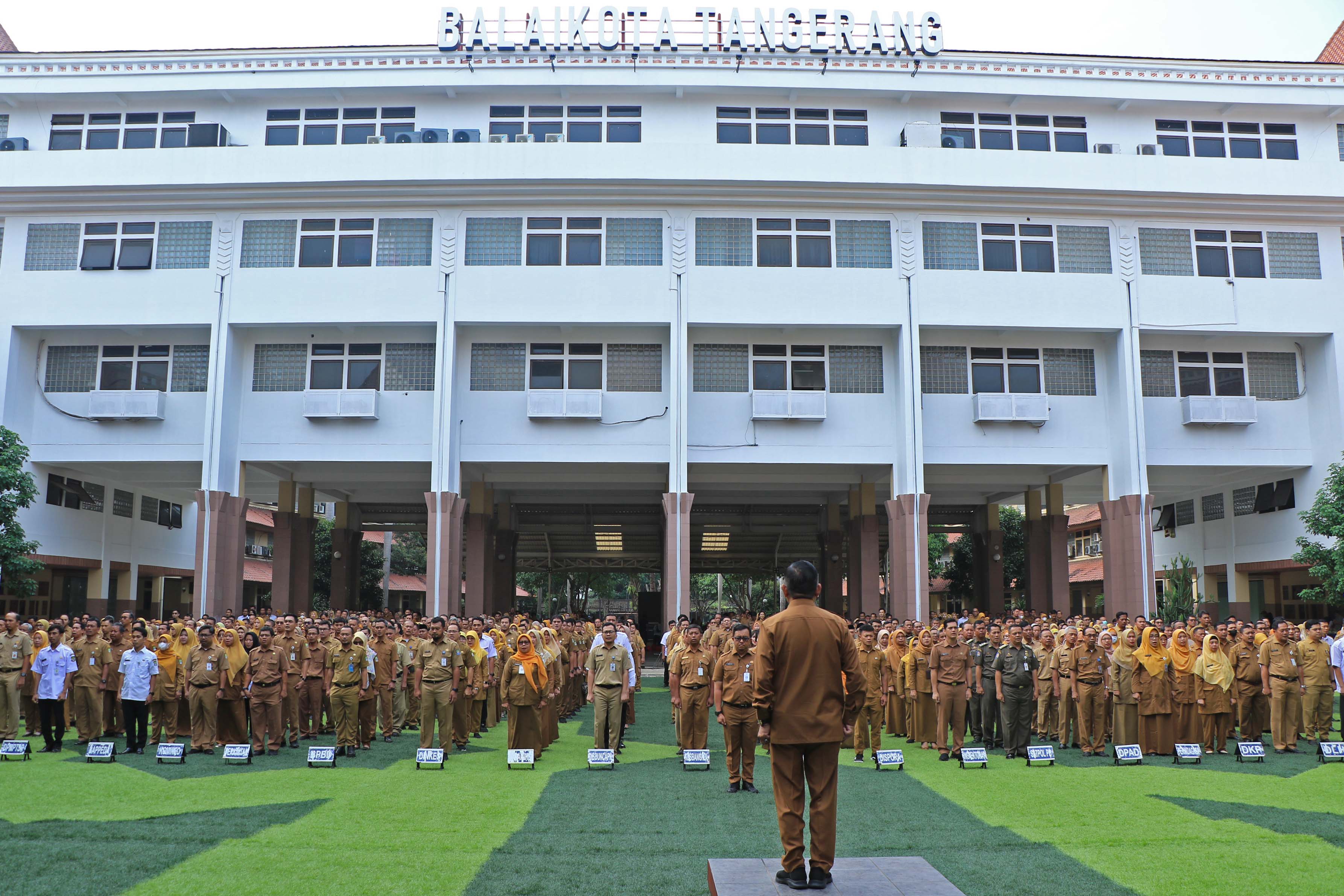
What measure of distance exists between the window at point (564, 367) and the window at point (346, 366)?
12.0ft

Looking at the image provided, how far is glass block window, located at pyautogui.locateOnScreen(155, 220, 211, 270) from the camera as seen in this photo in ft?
80.7

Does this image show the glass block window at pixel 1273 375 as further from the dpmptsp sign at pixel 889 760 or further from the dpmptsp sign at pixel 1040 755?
the dpmptsp sign at pixel 889 760

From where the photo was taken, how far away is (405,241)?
2453 cm

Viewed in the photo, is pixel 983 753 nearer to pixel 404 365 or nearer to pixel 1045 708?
pixel 1045 708

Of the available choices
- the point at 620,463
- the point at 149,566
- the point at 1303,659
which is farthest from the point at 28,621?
the point at 1303,659

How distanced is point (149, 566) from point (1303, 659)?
29.9m

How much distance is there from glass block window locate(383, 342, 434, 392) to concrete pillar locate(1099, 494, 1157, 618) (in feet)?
53.3

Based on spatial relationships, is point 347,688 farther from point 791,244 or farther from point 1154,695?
point 791,244

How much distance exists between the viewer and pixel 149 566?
3162 cm

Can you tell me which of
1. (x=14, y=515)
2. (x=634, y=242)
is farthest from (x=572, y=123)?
(x=14, y=515)

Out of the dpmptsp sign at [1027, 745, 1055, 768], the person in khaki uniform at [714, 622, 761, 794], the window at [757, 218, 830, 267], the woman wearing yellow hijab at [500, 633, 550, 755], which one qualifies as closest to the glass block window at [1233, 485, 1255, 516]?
the window at [757, 218, 830, 267]

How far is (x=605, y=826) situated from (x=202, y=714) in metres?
6.75

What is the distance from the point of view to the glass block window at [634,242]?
960 inches

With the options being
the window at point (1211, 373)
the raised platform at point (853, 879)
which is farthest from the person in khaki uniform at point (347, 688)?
the window at point (1211, 373)
